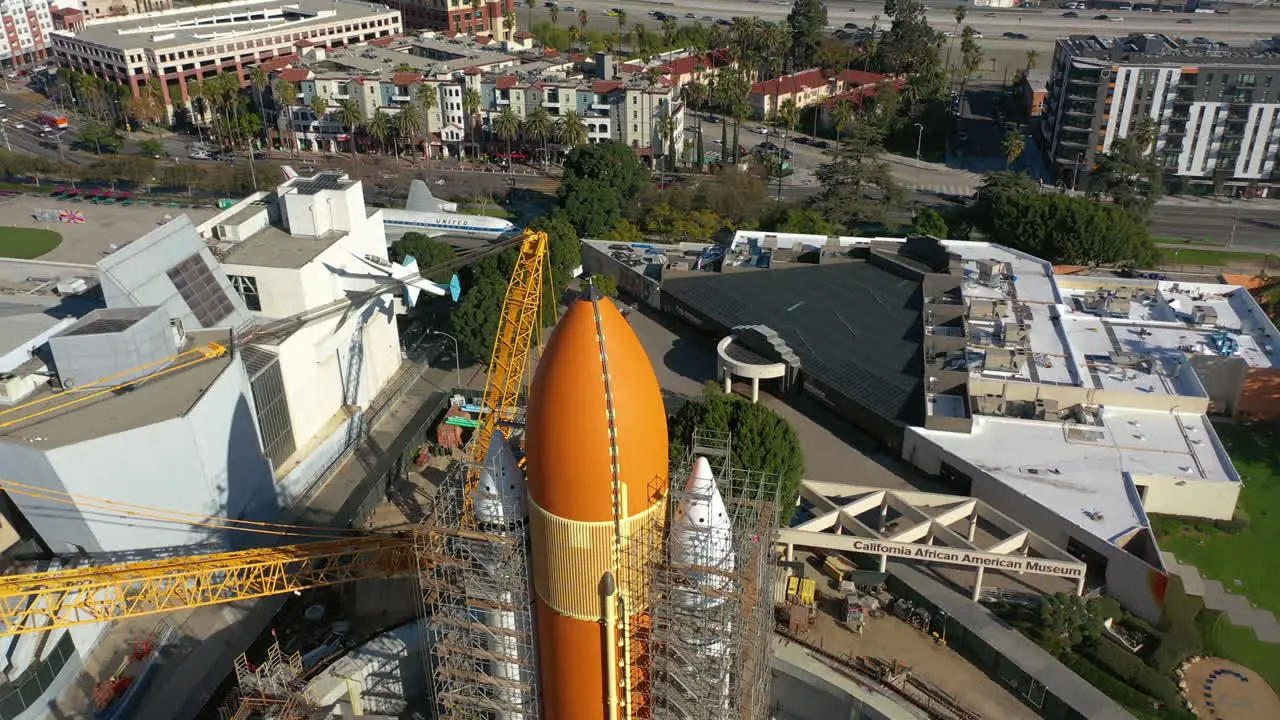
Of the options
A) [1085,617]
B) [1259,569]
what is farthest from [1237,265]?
[1085,617]

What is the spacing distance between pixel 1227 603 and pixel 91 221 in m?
146

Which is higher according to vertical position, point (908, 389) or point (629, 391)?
point (629, 391)

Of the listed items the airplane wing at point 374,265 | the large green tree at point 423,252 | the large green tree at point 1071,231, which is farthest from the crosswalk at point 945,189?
the airplane wing at point 374,265

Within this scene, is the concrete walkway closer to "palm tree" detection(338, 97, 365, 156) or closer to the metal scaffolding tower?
the metal scaffolding tower

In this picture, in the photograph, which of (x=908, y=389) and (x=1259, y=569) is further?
(x=908, y=389)

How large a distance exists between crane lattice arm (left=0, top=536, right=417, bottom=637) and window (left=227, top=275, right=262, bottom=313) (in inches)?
1140

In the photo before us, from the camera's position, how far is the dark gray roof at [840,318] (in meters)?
84.3

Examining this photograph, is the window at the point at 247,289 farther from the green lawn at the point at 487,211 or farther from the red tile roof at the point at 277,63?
the red tile roof at the point at 277,63

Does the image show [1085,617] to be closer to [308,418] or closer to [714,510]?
[714,510]

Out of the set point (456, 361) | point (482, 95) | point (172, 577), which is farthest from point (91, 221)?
point (172, 577)

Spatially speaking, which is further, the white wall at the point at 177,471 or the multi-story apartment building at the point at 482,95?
the multi-story apartment building at the point at 482,95

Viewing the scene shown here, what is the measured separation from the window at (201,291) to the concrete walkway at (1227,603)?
72.1 m

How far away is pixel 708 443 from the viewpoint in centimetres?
6756

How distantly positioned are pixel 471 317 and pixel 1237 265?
9842 cm
